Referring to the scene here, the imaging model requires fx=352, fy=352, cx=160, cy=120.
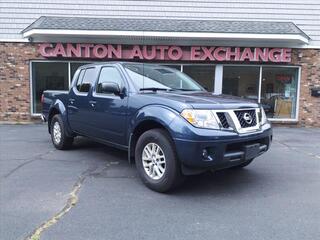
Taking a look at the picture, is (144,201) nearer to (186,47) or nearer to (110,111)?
(110,111)

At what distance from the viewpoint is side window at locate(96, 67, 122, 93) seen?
5.85 m

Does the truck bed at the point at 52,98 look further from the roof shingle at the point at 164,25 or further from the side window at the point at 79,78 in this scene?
the roof shingle at the point at 164,25

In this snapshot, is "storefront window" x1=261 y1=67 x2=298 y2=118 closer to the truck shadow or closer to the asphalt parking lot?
the asphalt parking lot

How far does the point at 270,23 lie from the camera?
12.4 metres

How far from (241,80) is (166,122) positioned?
8.61m

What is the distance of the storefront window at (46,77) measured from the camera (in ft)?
40.8

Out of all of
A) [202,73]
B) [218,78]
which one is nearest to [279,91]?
[218,78]

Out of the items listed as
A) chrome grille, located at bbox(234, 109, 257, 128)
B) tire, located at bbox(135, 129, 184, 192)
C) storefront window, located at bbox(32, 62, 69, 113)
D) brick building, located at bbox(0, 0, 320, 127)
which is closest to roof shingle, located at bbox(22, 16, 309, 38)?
brick building, located at bbox(0, 0, 320, 127)

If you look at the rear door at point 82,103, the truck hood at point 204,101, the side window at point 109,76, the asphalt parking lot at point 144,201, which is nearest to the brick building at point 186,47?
the rear door at point 82,103

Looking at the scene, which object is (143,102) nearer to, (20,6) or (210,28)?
(210,28)

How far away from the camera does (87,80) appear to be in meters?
6.72

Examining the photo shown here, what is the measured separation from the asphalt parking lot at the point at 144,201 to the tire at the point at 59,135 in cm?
47

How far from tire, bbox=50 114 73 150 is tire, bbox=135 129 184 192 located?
9.15ft

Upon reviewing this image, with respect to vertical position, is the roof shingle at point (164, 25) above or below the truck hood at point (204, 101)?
above
